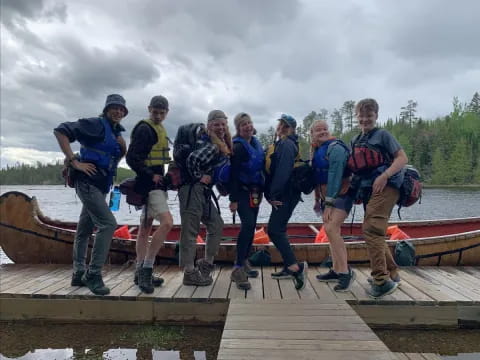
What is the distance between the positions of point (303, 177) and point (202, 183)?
55.1 inches

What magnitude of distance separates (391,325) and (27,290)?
4.96 metres

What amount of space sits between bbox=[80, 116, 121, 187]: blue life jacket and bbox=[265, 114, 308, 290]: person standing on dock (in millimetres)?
2123

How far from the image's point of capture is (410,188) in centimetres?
448

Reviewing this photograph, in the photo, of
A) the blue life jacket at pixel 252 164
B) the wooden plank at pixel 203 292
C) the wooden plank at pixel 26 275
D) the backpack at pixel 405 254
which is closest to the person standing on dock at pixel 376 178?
the blue life jacket at pixel 252 164

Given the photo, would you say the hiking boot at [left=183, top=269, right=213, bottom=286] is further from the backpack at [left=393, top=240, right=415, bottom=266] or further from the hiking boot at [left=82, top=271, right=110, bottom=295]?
the backpack at [left=393, top=240, right=415, bottom=266]

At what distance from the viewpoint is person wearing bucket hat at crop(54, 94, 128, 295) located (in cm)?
447

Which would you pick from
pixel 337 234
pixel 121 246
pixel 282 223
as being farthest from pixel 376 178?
pixel 121 246

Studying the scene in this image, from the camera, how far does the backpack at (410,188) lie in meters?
4.50

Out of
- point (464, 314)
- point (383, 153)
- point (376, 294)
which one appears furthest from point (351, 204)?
point (464, 314)

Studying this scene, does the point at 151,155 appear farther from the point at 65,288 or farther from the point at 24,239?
the point at 24,239

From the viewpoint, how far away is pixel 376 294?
455 centimetres

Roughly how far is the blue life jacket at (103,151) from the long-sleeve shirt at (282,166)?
2194 millimetres

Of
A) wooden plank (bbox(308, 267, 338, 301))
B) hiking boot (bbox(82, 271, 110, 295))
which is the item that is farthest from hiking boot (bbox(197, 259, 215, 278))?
wooden plank (bbox(308, 267, 338, 301))

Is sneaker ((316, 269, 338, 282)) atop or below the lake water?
atop
